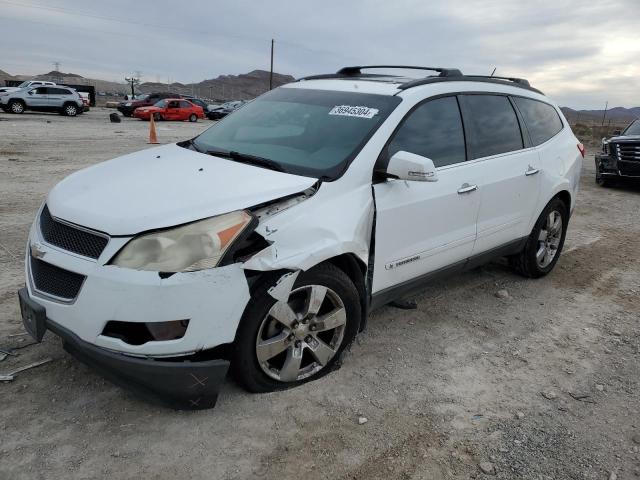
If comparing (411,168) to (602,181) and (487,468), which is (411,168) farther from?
(602,181)

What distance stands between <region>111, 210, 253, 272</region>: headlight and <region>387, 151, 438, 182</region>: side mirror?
1.06m

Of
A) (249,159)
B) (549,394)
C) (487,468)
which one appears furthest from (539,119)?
(487,468)

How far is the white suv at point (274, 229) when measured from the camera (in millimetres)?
2510

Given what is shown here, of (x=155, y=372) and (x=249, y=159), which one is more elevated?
(x=249, y=159)

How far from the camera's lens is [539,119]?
5035 millimetres

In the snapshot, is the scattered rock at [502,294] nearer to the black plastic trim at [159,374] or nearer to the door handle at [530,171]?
the door handle at [530,171]

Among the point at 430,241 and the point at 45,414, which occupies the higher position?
the point at 430,241

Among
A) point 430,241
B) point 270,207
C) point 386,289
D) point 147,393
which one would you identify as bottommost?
point 147,393

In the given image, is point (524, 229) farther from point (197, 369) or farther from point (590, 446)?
point (197, 369)

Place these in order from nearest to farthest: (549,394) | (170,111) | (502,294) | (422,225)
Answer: (549,394)
(422,225)
(502,294)
(170,111)

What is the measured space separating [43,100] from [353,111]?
2903cm

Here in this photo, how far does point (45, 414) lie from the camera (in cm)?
277

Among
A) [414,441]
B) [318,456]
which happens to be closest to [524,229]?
[414,441]

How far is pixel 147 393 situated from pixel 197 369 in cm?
28
